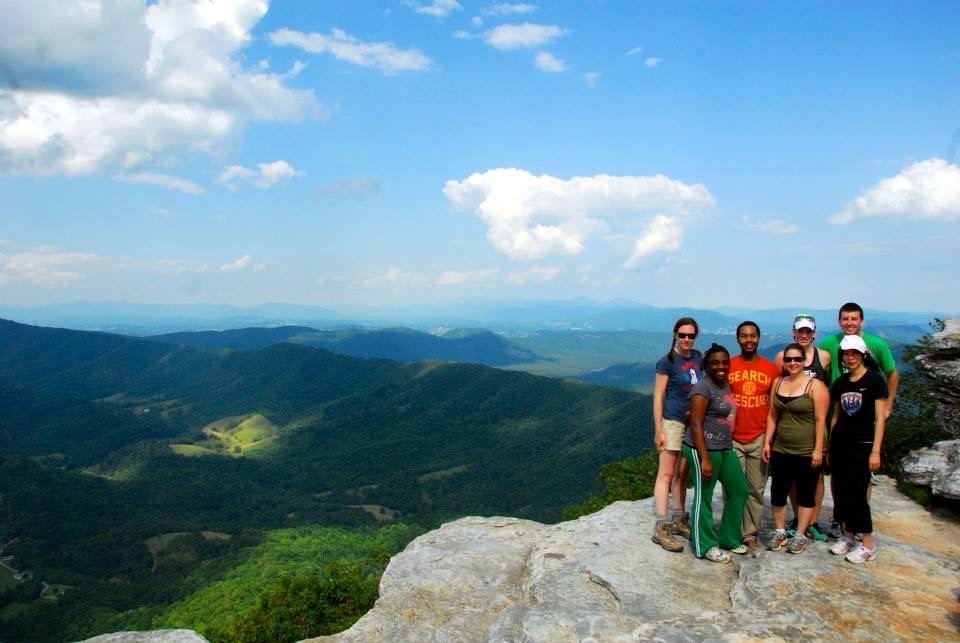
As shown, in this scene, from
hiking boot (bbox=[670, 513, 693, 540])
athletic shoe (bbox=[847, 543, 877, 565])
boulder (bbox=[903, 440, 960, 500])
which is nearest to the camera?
athletic shoe (bbox=[847, 543, 877, 565])

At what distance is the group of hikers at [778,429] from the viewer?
29.8 feet

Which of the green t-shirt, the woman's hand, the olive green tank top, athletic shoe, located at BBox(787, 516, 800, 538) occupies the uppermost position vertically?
the green t-shirt

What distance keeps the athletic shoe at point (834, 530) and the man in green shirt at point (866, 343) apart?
2.31 m

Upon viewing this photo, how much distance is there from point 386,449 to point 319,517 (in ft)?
201

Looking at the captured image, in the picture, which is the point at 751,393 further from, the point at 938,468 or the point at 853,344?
the point at 938,468

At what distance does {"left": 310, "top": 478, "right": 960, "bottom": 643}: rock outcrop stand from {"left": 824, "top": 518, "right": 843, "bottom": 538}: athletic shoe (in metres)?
0.53

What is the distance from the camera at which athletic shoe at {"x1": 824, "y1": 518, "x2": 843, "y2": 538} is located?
998cm

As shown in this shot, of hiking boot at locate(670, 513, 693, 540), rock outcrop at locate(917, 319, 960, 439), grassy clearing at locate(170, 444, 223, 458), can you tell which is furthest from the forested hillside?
rock outcrop at locate(917, 319, 960, 439)

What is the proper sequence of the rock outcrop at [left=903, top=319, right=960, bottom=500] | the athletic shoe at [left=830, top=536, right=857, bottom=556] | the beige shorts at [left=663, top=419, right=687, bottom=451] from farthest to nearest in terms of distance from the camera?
the rock outcrop at [left=903, top=319, right=960, bottom=500] < the beige shorts at [left=663, top=419, right=687, bottom=451] < the athletic shoe at [left=830, top=536, right=857, bottom=556]

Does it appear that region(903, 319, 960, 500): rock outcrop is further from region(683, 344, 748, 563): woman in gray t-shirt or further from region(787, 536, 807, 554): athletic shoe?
region(683, 344, 748, 563): woman in gray t-shirt

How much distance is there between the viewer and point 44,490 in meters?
137

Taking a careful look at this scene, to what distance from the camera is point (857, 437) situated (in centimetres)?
925

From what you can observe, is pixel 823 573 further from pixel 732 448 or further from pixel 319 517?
pixel 319 517

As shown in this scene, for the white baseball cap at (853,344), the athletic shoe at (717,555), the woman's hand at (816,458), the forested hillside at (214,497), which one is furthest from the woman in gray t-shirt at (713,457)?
the forested hillside at (214,497)
